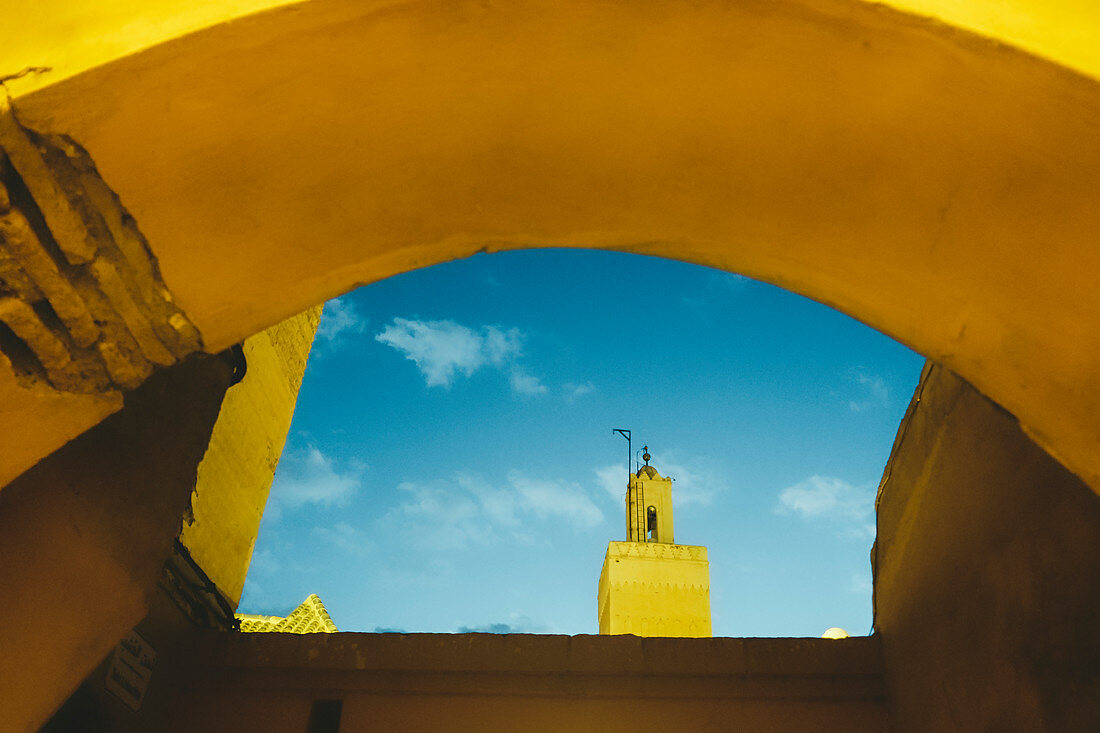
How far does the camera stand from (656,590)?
35250 mm

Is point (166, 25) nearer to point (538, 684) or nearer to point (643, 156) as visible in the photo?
point (643, 156)

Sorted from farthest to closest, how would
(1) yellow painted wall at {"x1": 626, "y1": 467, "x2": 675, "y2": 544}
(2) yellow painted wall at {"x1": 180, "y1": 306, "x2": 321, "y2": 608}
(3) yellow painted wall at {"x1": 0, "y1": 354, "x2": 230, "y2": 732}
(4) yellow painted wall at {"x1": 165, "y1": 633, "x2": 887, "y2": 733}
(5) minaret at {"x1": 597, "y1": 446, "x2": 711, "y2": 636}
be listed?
1. (1) yellow painted wall at {"x1": 626, "y1": 467, "x2": 675, "y2": 544}
2. (5) minaret at {"x1": 597, "y1": 446, "x2": 711, "y2": 636}
3. (2) yellow painted wall at {"x1": 180, "y1": 306, "x2": 321, "y2": 608}
4. (4) yellow painted wall at {"x1": 165, "y1": 633, "x2": 887, "y2": 733}
5. (3) yellow painted wall at {"x1": 0, "y1": 354, "x2": 230, "y2": 732}

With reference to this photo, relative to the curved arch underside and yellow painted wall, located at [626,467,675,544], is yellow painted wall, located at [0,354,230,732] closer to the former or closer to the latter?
the curved arch underside

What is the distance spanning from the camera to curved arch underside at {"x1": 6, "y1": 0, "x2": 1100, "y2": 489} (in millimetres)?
1893

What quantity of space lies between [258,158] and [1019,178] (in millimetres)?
1995

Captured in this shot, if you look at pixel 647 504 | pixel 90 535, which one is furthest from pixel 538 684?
pixel 647 504

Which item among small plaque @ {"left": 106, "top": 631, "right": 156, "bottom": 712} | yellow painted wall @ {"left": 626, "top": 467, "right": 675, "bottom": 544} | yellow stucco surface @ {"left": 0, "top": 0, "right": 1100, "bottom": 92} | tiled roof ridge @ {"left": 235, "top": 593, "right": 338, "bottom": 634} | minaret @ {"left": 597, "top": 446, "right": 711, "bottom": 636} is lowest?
small plaque @ {"left": 106, "top": 631, "right": 156, "bottom": 712}

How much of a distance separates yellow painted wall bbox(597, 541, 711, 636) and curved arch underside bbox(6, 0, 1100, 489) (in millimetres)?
33309

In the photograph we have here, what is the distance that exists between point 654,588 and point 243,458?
3030cm

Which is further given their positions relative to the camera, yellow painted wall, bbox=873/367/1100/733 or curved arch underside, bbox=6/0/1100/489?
yellow painted wall, bbox=873/367/1100/733

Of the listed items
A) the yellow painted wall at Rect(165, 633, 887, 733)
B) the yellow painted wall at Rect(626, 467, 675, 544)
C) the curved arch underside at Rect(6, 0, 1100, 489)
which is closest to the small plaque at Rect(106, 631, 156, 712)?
the yellow painted wall at Rect(165, 633, 887, 733)

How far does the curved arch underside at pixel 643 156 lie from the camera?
74.5 inches

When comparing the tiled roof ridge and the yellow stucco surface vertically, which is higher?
the tiled roof ridge

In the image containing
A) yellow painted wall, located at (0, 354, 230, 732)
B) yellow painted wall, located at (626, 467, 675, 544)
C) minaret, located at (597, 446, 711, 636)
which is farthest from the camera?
yellow painted wall, located at (626, 467, 675, 544)
